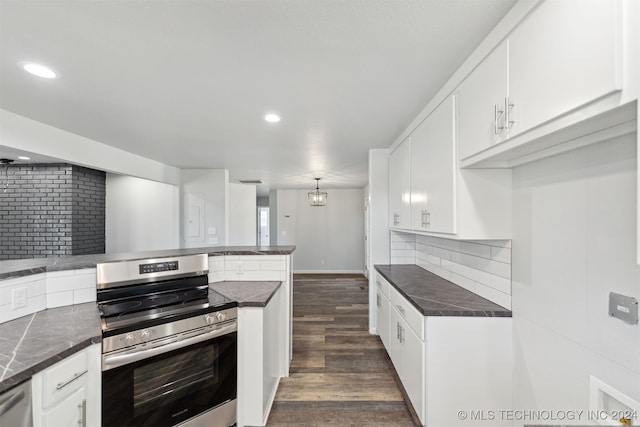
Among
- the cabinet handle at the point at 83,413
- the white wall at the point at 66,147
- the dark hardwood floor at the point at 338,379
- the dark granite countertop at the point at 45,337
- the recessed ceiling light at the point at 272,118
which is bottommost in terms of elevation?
the dark hardwood floor at the point at 338,379

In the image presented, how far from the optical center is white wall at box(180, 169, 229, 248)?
489 centimetres

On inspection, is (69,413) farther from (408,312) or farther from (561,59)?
(561,59)

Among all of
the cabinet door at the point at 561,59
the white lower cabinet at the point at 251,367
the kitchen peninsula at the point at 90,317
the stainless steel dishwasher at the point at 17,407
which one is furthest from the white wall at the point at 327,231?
the stainless steel dishwasher at the point at 17,407

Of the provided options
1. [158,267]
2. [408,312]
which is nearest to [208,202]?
[158,267]

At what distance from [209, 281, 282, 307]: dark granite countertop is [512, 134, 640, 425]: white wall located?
1624 millimetres

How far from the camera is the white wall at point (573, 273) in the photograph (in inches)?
41.4

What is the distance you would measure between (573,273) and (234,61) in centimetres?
206

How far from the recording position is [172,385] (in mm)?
1577

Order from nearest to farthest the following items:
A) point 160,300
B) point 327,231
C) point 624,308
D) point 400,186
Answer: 1. point 624,308
2. point 160,300
3. point 400,186
4. point 327,231

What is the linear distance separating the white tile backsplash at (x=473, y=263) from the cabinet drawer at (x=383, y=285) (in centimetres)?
52

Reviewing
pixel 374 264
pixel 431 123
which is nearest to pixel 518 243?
pixel 431 123

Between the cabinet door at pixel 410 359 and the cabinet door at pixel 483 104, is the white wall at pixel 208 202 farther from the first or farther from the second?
the cabinet door at pixel 483 104

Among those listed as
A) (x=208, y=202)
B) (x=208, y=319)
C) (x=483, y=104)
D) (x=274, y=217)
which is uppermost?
(x=483, y=104)

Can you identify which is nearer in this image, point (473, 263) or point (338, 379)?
Result: point (473, 263)
